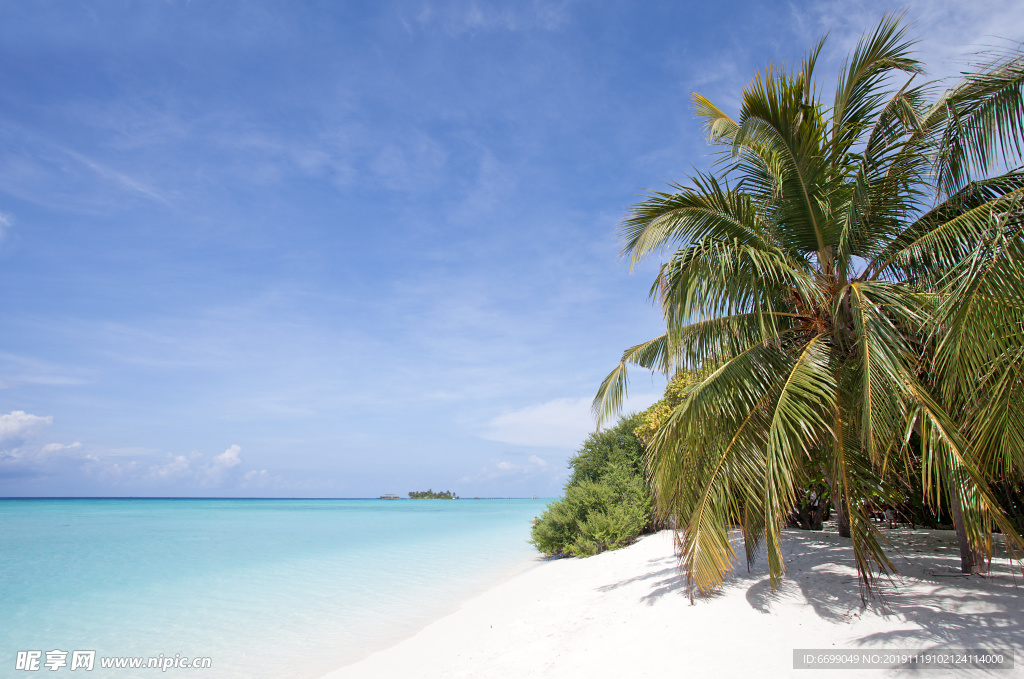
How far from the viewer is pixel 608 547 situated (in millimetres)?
13945

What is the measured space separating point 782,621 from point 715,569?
0.78 m

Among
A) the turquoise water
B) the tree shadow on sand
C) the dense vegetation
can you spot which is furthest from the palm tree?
the dense vegetation

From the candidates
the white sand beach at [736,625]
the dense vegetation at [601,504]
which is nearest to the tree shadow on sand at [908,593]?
the white sand beach at [736,625]

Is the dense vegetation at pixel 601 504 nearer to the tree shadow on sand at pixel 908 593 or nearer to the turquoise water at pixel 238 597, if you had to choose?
the turquoise water at pixel 238 597

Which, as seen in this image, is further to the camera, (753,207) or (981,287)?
(753,207)

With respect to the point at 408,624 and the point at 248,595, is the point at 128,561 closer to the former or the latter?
the point at 248,595

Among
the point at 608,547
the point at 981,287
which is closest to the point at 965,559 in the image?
the point at 981,287

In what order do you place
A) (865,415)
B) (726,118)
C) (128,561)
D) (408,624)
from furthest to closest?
1. (128,561)
2. (408,624)
3. (726,118)
4. (865,415)

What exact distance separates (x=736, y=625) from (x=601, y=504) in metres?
9.87

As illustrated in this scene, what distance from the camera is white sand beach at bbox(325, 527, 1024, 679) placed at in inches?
173

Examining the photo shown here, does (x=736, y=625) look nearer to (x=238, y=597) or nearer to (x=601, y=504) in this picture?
(x=601, y=504)

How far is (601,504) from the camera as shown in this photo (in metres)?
14.8

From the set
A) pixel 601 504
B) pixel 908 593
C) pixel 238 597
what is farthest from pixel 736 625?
pixel 238 597

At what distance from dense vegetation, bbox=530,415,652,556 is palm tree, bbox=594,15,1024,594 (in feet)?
26.6
